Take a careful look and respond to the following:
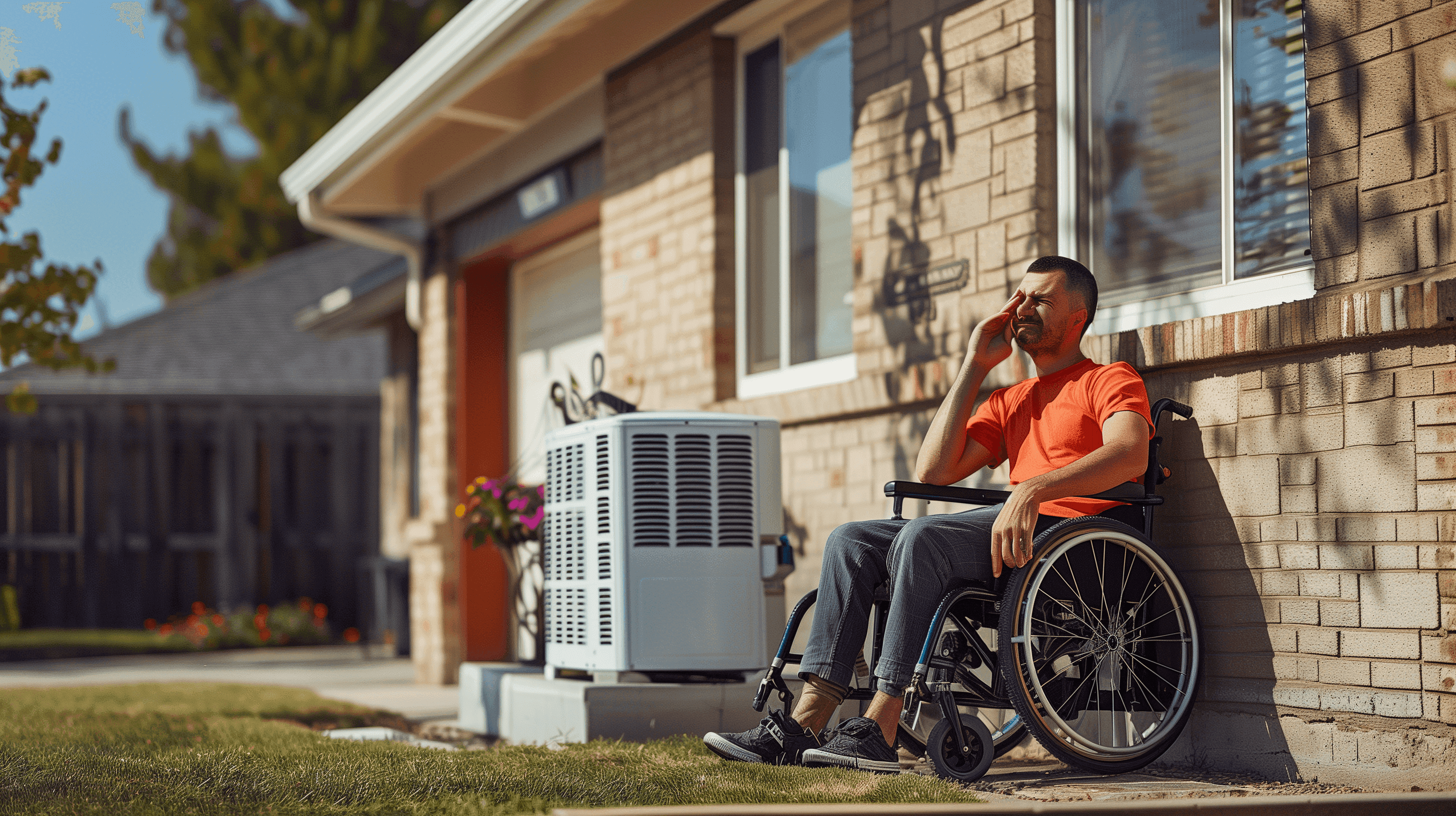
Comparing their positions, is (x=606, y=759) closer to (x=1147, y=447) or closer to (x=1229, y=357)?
(x=1147, y=447)

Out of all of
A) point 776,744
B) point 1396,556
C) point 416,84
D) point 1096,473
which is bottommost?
point 776,744

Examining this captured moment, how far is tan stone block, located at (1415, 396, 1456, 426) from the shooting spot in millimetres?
3287

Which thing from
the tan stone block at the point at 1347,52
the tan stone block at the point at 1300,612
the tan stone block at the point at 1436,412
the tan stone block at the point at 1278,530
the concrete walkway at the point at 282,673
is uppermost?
the tan stone block at the point at 1347,52

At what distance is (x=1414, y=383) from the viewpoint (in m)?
3.37

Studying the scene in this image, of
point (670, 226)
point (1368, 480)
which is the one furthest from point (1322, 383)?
point (670, 226)

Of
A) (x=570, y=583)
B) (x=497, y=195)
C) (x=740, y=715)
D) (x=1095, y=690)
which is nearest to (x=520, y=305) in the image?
(x=497, y=195)

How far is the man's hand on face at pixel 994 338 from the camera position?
4.02 meters

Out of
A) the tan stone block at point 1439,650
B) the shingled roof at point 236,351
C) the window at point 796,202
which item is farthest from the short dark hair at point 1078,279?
the shingled roof at point 236,351

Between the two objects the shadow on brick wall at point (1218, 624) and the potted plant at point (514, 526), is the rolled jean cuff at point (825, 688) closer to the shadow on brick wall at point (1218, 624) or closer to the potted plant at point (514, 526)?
the shadow on brick wall at point (1218, 624)

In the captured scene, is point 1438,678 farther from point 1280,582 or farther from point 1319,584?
point 1280,582

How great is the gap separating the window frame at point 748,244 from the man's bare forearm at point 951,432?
1.61 metres

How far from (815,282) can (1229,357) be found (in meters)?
2.43

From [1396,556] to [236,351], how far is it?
50.2 feet

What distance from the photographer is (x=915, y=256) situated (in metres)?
5.14
